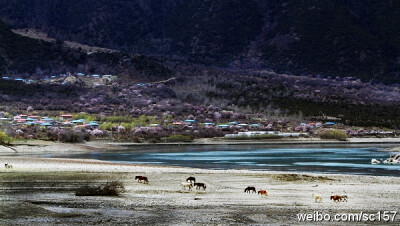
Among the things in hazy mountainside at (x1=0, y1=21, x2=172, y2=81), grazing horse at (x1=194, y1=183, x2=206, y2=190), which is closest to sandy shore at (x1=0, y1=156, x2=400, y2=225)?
grazing horse at (x1=194, y1=183, x2=206, y2=190)

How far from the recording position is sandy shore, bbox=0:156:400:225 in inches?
1182

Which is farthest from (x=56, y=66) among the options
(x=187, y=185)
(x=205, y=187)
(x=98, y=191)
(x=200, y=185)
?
(x=98, y=191)

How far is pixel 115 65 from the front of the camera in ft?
651

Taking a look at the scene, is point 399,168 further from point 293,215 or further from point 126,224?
point 126,224

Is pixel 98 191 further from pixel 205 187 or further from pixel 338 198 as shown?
pixel 338 198

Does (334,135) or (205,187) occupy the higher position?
(334,135)

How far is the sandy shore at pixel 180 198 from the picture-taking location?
98.5 ft

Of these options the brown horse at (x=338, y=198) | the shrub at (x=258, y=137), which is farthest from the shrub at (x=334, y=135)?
the brown horse at (x=338, y=198)

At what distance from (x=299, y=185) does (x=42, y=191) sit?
1296 cm

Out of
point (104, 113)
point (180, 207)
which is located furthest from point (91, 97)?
point (180, 207)

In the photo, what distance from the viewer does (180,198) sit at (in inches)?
1382

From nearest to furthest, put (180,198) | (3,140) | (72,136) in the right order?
(180,198)
(3,140)
(72,136)

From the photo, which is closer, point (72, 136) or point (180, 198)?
point (180, 198)

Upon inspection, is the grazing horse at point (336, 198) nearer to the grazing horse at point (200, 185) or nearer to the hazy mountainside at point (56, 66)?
the grazing horse at point (200, 185)
